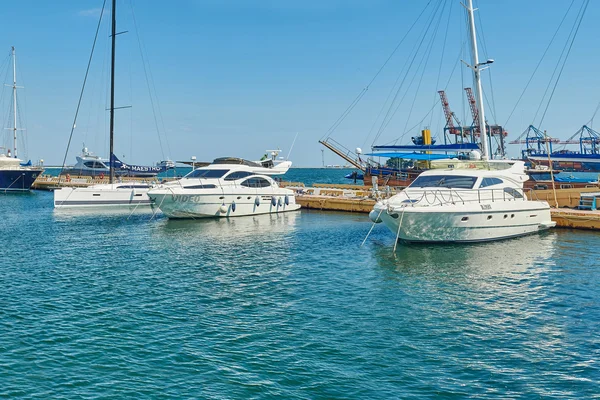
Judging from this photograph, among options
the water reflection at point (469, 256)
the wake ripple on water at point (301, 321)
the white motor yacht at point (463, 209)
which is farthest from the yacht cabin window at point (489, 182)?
the wake ripple on water at point (301, 321)

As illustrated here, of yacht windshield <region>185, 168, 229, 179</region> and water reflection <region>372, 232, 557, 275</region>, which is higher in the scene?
yacht windshield <region>185, 168, 229, 179</region>

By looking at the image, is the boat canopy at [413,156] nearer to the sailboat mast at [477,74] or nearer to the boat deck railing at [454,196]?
the sailboat mast at [477,74]

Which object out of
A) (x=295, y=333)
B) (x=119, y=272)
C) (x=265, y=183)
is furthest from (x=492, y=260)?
(x=265, y=183)

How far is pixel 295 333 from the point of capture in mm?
11258

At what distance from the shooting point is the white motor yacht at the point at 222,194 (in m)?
31.8

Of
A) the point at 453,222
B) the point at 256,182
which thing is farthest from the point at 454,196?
the point at 256,182

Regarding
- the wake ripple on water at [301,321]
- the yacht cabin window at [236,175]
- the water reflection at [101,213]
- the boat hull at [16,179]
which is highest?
the boat hull at [16,179]

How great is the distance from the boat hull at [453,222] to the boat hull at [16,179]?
177 feet

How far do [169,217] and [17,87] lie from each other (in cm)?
4925

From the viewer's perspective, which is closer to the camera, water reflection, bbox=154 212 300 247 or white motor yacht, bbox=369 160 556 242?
white motor yacht, bbox=369 160 556 242

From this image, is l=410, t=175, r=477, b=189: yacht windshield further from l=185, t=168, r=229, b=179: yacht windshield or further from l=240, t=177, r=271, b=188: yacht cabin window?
l=185, t=168, r=229, b=179: yacht windshield

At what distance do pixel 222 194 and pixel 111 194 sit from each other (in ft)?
45.5

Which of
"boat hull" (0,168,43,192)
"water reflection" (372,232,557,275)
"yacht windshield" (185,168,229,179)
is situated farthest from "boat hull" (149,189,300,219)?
"boat hull" (0,168,43,192)

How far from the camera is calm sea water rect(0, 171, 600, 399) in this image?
29.0ft
